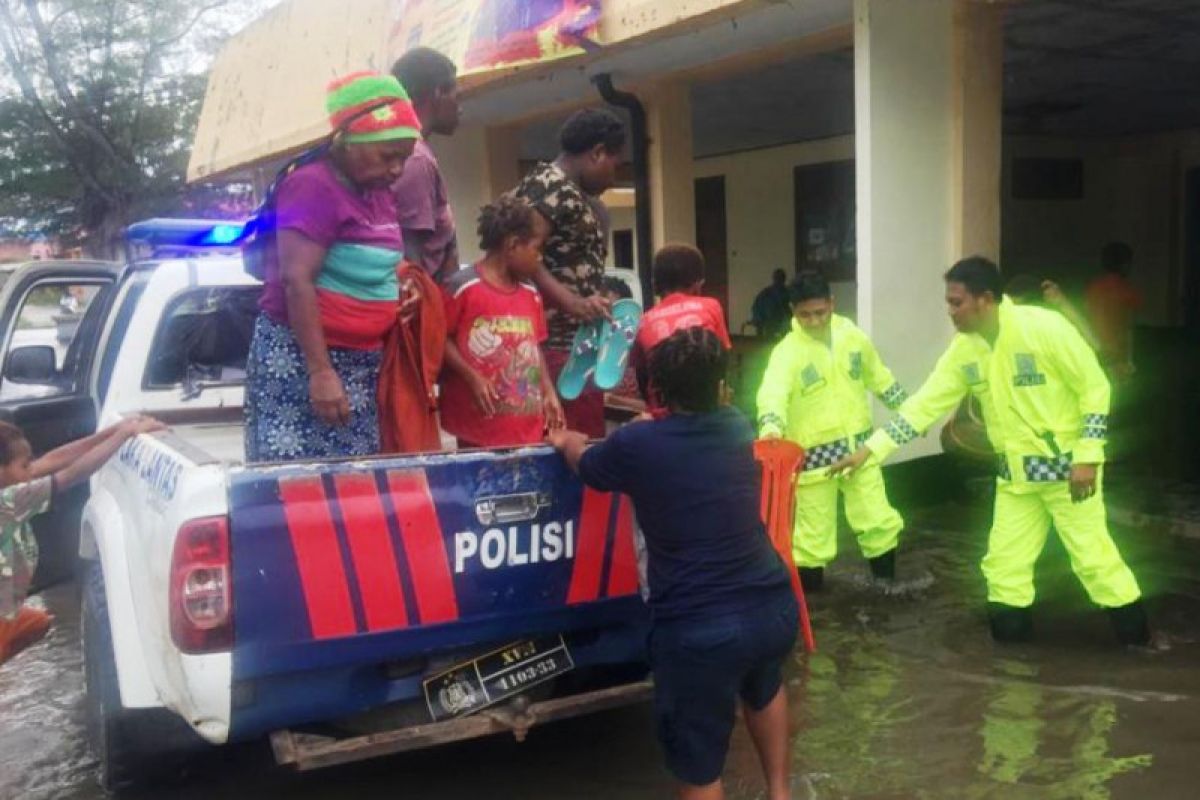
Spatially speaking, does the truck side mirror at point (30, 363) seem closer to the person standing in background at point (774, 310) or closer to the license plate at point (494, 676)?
the license plate at point (494, 676)

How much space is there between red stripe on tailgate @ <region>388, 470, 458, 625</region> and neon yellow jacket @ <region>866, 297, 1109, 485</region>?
2.60 m

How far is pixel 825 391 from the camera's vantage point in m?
5.54

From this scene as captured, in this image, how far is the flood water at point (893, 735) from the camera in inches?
147

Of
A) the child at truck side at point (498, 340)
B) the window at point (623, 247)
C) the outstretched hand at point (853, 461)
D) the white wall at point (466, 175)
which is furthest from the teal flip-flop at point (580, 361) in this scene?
the window at point (623, 247)

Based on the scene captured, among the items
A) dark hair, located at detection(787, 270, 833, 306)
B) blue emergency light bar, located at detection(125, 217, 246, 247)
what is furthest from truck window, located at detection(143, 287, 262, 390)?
dark hair, located at detection(787, 270, 833, 306)

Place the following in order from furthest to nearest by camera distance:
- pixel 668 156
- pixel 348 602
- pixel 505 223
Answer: pixel 668 156
pixel 505 223
pixel 348 602

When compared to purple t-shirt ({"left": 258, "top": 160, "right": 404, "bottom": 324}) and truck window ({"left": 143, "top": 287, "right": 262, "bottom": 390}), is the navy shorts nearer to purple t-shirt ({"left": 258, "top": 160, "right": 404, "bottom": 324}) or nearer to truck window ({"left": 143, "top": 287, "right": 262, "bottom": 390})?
purple t-shirt ({"left": 258, "top": 160, "right": 404, "bottom": 324})

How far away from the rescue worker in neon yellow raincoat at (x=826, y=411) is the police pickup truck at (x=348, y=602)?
2142 mm

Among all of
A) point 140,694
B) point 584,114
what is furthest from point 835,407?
point 140,694

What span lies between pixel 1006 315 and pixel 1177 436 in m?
5.02

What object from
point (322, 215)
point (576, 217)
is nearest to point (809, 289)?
point (576, 217)

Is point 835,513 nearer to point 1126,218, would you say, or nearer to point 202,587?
point 202,587

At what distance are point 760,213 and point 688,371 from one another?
39.7 feet

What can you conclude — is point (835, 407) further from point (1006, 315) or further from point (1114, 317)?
point (1114, 317)
